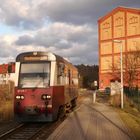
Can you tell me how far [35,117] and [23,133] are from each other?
1780 millimetres

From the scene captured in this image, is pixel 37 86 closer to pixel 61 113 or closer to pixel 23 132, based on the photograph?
pixel 23 132

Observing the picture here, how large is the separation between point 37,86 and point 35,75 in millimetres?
573

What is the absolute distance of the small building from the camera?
78562mm

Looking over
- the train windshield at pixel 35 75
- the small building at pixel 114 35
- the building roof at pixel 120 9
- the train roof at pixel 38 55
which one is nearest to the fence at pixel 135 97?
the train roof at pixel 38 55

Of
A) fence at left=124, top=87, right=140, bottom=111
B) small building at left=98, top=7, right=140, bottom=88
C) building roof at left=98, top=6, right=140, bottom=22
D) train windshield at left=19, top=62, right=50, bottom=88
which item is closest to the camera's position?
train windshield at left=19, top=62, right=50, bottom=88

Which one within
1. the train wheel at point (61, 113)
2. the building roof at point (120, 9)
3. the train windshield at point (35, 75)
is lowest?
the train wheel at point (61, 113)

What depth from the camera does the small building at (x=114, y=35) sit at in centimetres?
7856

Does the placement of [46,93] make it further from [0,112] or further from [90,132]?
[0,112]

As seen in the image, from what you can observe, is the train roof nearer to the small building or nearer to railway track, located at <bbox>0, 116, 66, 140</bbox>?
railway track, located at <bbox>0, 116, 66, 140</bbox>

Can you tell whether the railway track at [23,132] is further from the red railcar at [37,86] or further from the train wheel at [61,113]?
the train wheel at [61,113]

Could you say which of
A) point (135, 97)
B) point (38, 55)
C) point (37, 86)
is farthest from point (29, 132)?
point (135, 97)

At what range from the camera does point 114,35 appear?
82.6m

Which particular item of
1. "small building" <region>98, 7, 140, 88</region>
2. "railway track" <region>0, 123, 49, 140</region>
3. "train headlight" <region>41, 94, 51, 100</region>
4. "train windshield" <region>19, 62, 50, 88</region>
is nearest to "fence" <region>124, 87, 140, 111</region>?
"railway track" <region>0, 123, 49, 140</region>

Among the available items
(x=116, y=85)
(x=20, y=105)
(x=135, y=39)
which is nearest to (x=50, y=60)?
(x=20, y=105)
